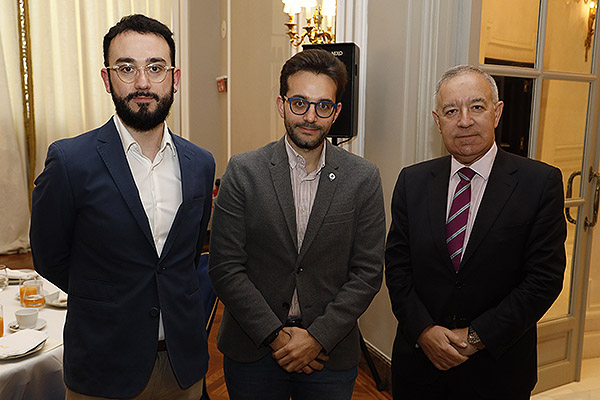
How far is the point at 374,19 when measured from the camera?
9.71 feet

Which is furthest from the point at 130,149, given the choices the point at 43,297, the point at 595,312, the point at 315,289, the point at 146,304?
the point at 595,312

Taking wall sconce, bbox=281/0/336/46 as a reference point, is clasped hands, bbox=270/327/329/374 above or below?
below

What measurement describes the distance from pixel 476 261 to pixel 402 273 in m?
0.26

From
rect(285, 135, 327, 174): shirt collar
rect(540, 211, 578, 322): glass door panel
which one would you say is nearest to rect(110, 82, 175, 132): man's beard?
rect(285, 135, 327, 174): shirt collar

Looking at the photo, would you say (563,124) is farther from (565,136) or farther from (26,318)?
(26,318)

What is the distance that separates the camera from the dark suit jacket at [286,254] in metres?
1.57

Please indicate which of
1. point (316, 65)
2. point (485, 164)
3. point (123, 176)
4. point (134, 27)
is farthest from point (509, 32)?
point (123, 176)

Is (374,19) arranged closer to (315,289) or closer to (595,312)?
(315,289)

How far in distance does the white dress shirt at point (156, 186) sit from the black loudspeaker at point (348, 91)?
1.45m

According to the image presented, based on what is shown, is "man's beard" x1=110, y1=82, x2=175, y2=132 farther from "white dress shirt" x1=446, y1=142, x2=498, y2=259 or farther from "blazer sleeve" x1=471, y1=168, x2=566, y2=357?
"blazer sleeve" x1=471, y1=168, x2=566, y2=357

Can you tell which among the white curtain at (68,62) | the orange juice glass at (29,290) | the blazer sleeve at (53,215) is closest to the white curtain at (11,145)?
the white curtain at (68,62)

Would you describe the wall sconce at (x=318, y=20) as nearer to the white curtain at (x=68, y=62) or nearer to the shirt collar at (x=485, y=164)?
the shirt collar at (x=485, y=164)

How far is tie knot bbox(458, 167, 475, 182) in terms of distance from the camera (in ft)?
5.54

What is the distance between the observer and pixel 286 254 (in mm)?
1573
